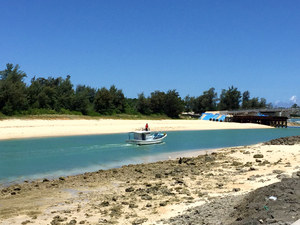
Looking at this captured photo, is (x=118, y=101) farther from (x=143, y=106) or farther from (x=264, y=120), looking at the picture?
(x=264, y=120)

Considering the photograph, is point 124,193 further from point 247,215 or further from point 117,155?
point 117,155

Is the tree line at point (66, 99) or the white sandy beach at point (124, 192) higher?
the tree line at point (66, 99)

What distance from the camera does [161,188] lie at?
11.1 m

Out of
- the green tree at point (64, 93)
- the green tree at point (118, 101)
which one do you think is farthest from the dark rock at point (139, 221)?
the green tree at point (118, 101)

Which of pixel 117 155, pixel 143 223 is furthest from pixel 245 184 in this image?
pixel 117 155

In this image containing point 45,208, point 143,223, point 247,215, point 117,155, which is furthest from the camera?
point 117,155

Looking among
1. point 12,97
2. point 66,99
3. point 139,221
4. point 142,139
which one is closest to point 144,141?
point 142,139

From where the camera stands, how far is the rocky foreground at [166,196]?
676 centimetres

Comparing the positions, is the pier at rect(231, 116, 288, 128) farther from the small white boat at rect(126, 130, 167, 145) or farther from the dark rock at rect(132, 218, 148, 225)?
the dark rock at rect(132, 218, 148, 225)

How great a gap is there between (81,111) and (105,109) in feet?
23.2

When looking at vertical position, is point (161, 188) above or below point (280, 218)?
below

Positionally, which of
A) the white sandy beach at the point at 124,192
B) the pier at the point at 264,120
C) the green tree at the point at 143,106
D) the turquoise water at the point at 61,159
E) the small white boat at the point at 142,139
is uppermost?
the green tree at the point at 143,106

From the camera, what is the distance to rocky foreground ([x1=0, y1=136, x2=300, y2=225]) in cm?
676

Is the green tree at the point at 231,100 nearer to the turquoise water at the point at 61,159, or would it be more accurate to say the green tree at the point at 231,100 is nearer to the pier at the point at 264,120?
the pier at the point at 264,120
